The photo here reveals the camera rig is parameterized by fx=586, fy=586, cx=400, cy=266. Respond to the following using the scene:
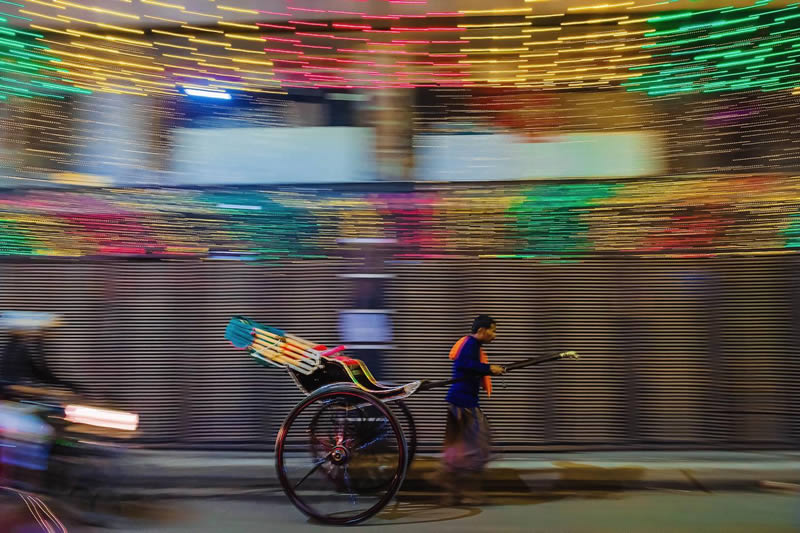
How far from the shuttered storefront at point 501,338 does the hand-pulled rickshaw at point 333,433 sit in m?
1.70

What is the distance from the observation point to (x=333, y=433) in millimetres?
4250

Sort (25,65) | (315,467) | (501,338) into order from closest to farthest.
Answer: (315,467) < (501,338) < (25,65)

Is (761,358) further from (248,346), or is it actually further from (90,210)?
(90,210)

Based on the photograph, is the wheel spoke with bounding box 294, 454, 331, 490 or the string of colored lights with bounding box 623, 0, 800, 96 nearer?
the wheel spoke with bounding box 294, 454, 331, 490

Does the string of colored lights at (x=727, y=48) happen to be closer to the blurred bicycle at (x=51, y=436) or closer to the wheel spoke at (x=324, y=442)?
the wheel spoke at (x=324, y=442)

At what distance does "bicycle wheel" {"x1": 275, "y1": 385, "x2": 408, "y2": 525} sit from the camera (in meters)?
4.01

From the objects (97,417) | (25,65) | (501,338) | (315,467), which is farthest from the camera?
(25,65)

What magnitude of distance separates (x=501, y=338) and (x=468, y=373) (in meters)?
1.55

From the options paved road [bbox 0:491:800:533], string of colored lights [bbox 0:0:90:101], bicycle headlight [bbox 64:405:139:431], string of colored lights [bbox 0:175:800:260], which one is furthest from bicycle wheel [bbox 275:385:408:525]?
string of colored lights [bbox 0:0:90:101]

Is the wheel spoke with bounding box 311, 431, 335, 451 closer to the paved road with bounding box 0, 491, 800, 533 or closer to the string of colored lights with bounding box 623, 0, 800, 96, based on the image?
the paved road with bounding box 0, 491, 800, 533

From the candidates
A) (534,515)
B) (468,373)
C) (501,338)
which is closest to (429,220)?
(501,338)

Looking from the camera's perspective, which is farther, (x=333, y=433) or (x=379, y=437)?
(x=333, y=433)

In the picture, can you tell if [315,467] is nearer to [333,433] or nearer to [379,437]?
[333,433]

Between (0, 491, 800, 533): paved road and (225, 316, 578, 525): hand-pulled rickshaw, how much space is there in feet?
0.70
